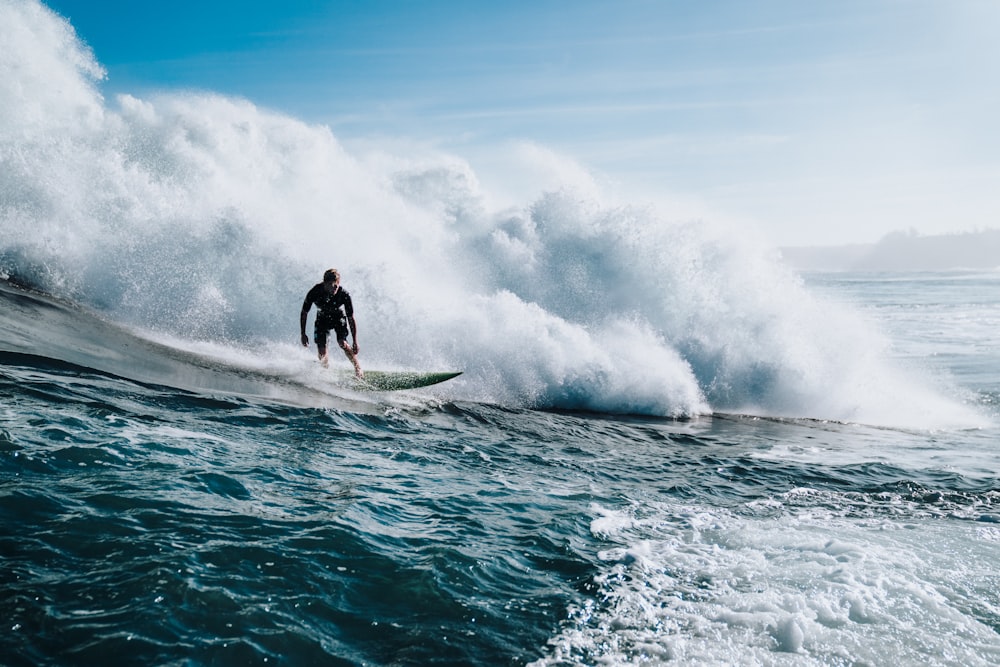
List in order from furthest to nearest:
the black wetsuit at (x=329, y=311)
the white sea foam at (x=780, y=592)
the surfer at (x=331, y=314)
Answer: the black wetsuit at (x=329, y=311)
the surfer at (x=331, y=314)
the white sea foam at (x=780, y=592)

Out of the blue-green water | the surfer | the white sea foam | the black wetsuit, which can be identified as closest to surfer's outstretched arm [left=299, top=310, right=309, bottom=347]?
the surfer

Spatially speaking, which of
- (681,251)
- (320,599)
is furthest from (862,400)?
(320,599)

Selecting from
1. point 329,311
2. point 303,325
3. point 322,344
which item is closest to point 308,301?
point 303,325

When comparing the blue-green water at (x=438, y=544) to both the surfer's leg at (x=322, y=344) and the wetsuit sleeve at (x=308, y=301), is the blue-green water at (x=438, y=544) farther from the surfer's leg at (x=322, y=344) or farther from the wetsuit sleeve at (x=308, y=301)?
the surfer's leg at (x=322, y=344)

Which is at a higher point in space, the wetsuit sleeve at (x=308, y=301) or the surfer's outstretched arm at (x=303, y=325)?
the wetsuit sleeve at (x=308, y=301)

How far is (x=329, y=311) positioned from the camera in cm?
1134

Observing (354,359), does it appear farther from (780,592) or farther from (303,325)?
(780,592)

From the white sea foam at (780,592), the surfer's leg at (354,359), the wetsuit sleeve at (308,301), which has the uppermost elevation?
the wetsuit sleeve at (308,301)

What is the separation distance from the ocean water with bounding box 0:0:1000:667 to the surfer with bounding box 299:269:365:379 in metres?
0.49

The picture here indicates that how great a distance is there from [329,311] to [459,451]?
14.1 feet

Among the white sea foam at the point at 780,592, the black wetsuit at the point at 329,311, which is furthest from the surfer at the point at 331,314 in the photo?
the white sea foam at the point at 780,592

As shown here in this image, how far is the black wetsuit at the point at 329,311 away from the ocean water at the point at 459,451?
0.70 metres

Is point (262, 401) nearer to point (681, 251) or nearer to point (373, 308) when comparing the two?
point (373, 308)

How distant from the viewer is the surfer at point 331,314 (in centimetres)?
1090
